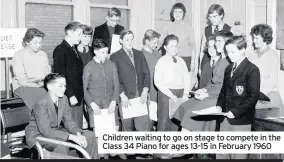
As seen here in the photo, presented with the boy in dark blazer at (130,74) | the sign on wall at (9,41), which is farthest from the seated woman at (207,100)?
the sign on wall at (9,41)

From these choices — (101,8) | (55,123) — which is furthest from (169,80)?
(101,8)

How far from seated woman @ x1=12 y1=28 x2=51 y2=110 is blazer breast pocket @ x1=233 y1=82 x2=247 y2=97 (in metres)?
1.75

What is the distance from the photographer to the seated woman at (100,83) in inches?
141

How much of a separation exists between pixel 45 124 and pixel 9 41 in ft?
3.40

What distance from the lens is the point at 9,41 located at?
3.54 m

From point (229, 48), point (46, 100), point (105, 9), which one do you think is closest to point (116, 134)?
point (46, 100)

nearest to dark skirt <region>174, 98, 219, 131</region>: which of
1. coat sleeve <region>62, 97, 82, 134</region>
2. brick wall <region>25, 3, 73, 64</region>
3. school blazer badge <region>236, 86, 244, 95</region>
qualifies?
school blazer badge <region>236, 86, 244, 95</region>

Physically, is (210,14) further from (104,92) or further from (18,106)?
(18,106)

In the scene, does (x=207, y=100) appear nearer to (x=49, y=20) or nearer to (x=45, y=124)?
(x=45, y=124)

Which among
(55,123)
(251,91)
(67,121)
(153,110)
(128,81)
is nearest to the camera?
(251,91)

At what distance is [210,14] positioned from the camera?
13.5 feet

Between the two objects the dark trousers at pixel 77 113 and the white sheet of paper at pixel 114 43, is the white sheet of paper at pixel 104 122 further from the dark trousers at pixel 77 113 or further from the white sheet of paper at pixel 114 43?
the white sheet of paper at pixel 114 43

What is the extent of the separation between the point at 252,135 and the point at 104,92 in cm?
142
